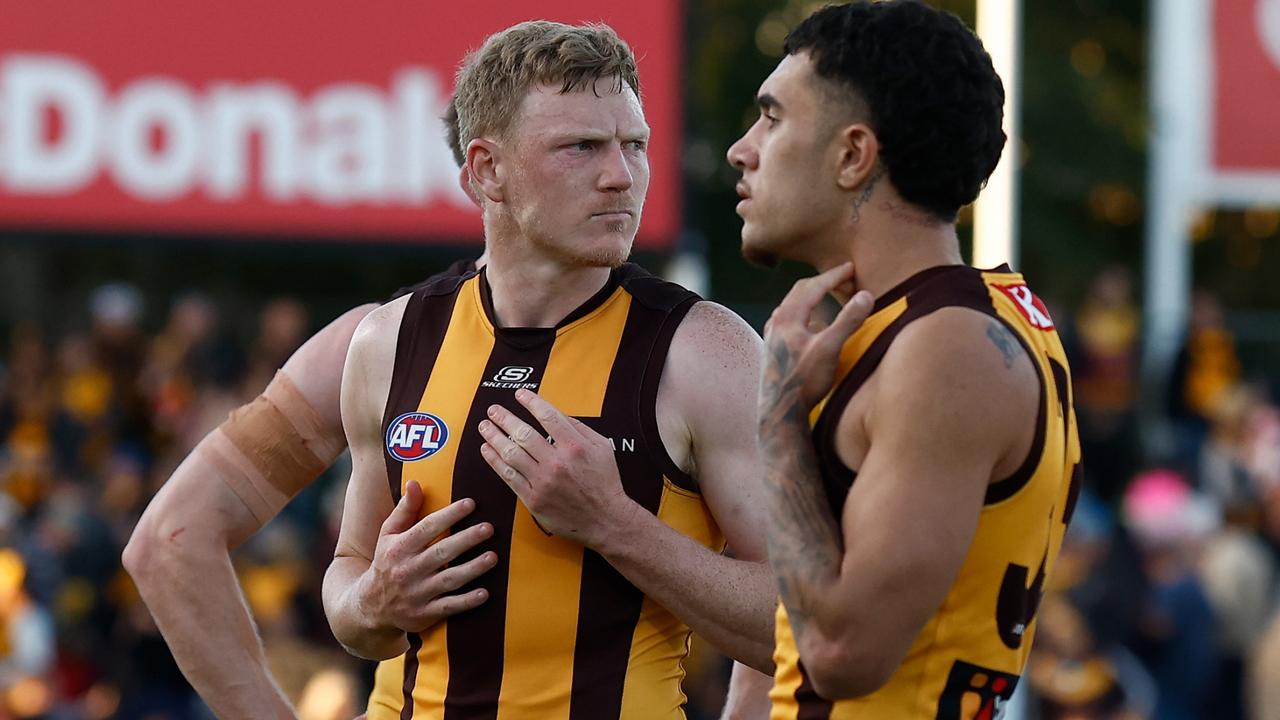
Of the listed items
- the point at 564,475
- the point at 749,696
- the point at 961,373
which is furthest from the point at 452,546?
the point at 961,373

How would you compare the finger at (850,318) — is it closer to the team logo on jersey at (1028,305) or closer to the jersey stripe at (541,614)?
the team logo on jersey at (1028,305)

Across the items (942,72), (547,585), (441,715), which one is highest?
(942,72)

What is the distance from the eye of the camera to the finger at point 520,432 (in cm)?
348

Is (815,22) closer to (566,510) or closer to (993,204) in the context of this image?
(566,510)

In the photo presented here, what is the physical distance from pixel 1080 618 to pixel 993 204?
4.04 m

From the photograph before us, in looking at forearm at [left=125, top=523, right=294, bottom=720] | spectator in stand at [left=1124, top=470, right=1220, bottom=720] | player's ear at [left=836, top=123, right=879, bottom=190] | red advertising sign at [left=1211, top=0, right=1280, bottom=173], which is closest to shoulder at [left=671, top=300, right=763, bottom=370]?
player's ear at [left=836, top=123, right=879, bottom=190]

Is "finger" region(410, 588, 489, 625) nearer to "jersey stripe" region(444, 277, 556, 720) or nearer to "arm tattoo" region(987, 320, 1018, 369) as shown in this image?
"jersey stripe" region(444, 277, 556, 720)

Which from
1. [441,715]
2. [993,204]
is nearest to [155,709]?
[993,204]

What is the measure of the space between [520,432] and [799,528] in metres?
0.82

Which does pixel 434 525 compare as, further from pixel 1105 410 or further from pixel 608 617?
pixel 1105 410

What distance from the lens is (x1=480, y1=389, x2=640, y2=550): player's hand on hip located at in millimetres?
3441

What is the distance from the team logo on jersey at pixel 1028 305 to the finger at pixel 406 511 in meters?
1.27

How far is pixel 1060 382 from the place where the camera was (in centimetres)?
299

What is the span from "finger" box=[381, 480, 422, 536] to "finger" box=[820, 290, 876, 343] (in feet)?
3.55
